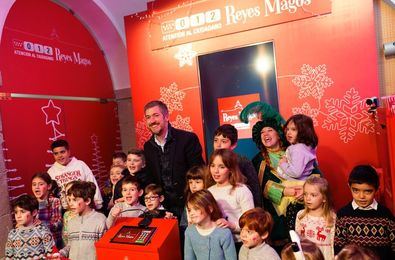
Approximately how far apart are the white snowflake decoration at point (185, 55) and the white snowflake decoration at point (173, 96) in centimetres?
28

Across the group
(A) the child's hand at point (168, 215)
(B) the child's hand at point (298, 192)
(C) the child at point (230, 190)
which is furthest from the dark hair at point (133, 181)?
(B) the child's hand at point (298, 192)

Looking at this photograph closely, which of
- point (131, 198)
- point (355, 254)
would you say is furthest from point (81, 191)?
point (355, 254)

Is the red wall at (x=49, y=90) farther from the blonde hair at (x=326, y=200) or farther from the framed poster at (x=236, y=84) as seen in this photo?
the blonde hair at (x=326, y=200)

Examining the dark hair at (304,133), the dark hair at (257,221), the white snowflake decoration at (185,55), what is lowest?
the dark hair at (257,221)

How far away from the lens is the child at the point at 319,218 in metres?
2.25

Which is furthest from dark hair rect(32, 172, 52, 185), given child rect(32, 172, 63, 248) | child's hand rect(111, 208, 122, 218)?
child's hand rect(111, 208, 122, 218)

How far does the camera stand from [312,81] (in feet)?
11.5

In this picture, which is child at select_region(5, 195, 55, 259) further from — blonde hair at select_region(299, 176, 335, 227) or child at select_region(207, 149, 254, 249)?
blonde hair at select_region(299, 176, 335, 227)

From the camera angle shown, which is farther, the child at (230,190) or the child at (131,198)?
the child at (131,198)

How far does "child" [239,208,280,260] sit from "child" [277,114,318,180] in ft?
1.98

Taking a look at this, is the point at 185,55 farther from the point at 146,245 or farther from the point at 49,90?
the point at 146,245

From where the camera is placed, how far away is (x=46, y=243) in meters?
2.71

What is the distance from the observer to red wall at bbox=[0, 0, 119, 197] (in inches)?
151

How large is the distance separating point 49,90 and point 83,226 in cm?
228
